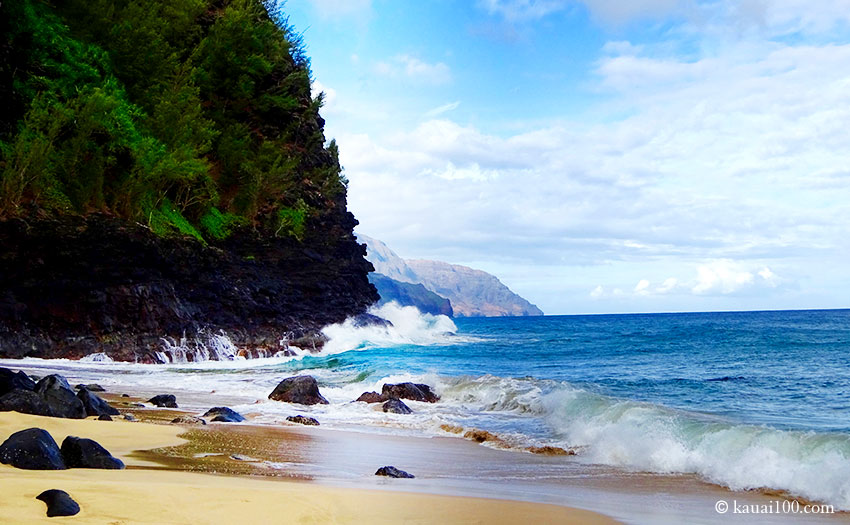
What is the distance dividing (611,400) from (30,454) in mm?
10618

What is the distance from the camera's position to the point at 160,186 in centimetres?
2834

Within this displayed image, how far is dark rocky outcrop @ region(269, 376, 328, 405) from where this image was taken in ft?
47.0

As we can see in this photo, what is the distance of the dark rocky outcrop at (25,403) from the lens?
8070 mm

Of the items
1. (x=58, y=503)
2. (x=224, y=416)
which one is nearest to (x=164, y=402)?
(x=224, y=416)

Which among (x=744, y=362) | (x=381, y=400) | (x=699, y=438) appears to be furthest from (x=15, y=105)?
(x=744, y=362)

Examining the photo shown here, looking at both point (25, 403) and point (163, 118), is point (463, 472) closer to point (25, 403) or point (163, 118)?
point (25, 403)

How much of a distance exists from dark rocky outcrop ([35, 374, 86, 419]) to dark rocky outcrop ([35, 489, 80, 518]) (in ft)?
17.7

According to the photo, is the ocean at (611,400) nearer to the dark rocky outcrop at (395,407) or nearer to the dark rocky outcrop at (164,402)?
the dark rocky outcrop at (395,407)

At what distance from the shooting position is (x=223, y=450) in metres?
7.82

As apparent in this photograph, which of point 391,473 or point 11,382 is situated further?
point 11,382

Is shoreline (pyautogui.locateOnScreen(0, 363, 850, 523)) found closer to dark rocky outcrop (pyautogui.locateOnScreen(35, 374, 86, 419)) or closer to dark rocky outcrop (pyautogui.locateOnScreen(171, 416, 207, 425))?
dark rocky outcrop (pyautogui.locateOnScreen(171, 416, 207, 425))

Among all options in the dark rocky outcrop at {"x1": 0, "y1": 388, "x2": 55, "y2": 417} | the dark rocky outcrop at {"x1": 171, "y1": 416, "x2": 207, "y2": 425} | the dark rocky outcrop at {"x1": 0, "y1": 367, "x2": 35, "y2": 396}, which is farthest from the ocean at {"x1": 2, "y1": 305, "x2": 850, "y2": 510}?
the dark rocky outcrop at {"x1": 0, "y1": 388, "x2": 55, "y2": 417}

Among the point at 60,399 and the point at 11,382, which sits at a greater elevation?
the point at 11,382

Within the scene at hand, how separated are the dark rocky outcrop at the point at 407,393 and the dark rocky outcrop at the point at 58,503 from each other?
1129cm
